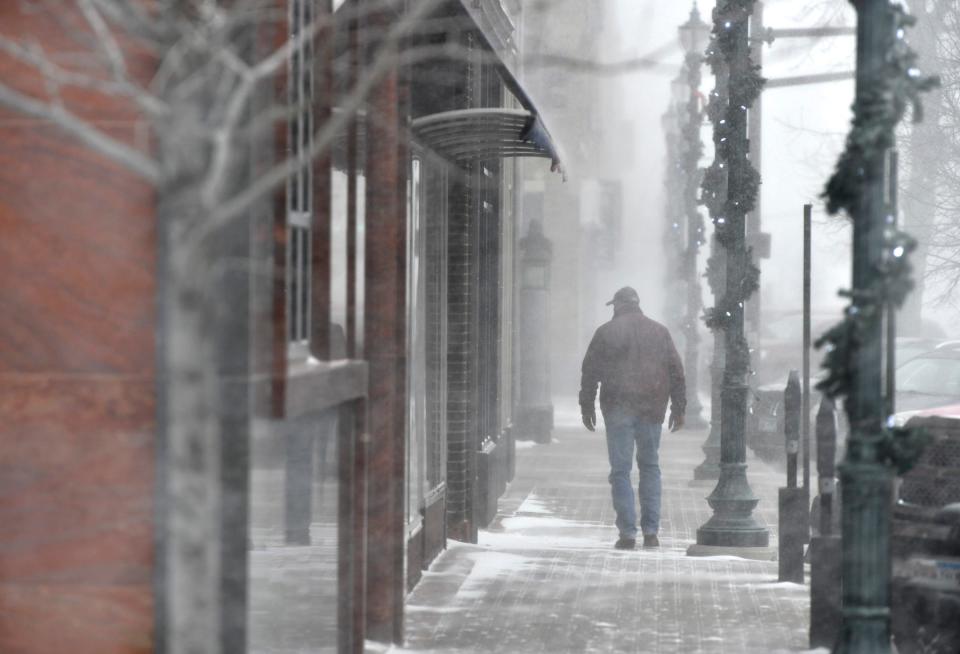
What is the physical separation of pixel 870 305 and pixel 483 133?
5348mm

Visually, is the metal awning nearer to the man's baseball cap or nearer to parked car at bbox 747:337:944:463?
the man's baseball cap

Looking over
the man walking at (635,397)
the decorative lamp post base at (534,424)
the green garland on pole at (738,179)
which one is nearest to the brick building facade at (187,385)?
the man walking at (635,397)

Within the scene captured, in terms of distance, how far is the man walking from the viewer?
1233cm

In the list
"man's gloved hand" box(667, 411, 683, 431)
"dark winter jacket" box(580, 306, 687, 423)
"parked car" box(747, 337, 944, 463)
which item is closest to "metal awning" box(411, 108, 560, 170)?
"dark winter jacket" box(580, 306, 687, 423)

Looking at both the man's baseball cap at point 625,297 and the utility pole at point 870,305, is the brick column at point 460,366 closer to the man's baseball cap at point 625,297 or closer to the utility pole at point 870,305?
the man's baseball cap at point 625,297

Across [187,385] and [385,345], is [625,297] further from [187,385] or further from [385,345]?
[187,385]

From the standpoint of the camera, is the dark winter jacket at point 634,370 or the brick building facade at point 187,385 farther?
the dark winter jacket at point 634,370

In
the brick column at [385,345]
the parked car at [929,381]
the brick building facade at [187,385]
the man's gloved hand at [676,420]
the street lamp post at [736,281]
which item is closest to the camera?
the brick building facade at [187,385]

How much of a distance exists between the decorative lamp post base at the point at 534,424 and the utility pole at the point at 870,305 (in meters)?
16.5

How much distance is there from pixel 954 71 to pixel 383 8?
2379cm

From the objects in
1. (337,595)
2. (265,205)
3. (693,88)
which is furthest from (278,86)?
(693,88)

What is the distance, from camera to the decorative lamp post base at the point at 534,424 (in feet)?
73.4

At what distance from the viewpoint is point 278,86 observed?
566 centimetres

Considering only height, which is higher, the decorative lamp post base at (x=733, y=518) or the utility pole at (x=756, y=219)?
the utility pole at (x=756, y=219)
